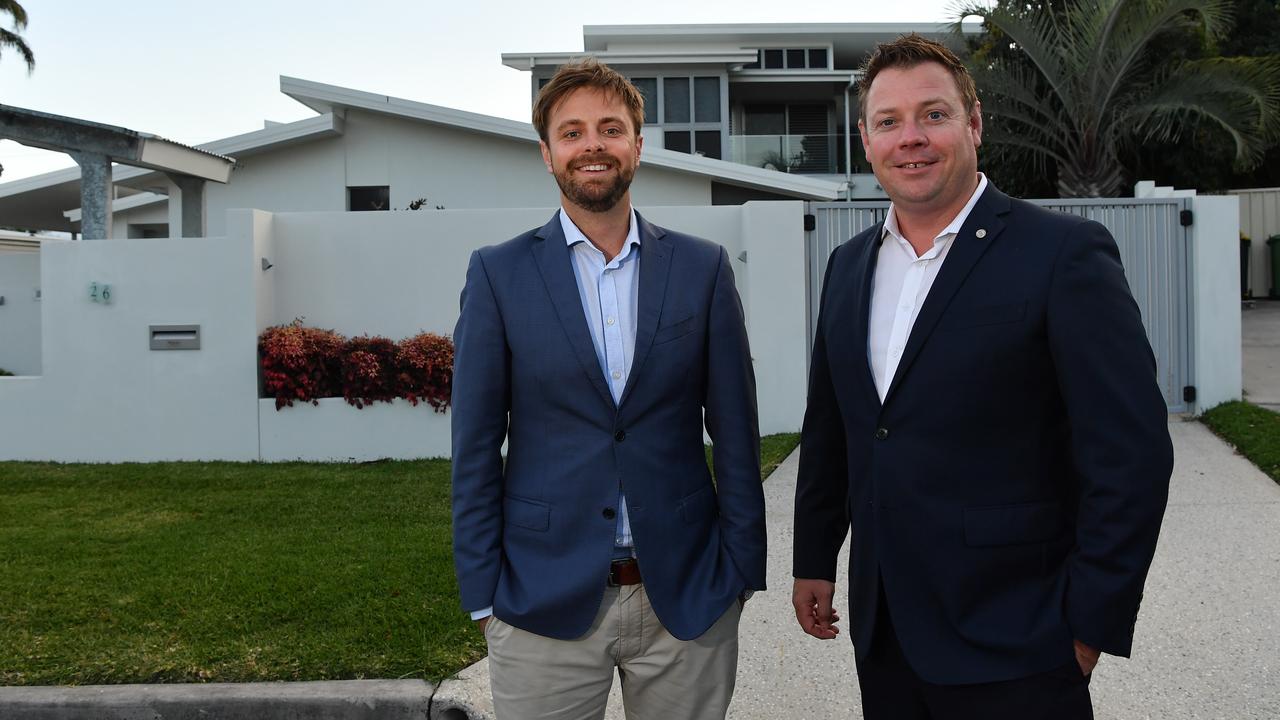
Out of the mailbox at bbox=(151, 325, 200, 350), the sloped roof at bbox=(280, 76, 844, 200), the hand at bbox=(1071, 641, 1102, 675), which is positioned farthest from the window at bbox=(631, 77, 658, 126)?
the hand at bbox=(1071, 641, 1102, 675)

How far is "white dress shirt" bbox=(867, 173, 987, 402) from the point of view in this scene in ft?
7.77

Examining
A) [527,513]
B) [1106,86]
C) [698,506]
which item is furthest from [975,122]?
[1106,86]

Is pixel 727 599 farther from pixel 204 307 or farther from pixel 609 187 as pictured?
pixel 204 307

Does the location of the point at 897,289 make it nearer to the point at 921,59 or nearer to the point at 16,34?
the point at 921,59

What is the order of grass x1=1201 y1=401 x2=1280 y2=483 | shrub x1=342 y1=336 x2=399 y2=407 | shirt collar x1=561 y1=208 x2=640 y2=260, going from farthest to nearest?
shrub x1=342 y1=336 x2=399 y2=407 → grass x1=1201 y1=401 x2=1280 y2=483 → shirt collar x1=561 y1=208 x2=640 y2=260

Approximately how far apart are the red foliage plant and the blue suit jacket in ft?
23.8

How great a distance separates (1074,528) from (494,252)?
60.5 inches

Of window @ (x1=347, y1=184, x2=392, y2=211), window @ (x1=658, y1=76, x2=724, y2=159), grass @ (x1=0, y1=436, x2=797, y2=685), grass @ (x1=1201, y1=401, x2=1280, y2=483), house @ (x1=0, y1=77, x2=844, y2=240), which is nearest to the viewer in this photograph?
grass @ (x1=0, y1=436, x2=797, y2=685)

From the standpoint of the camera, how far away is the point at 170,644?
15.2 ft

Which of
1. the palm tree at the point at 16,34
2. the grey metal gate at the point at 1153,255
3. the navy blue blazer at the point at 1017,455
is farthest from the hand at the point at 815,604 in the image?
the palm tree at the point at 16,34

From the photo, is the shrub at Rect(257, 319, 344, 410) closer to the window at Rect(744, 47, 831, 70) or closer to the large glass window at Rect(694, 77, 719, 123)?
the large glass window at Rect(694, 77, 719, 123)

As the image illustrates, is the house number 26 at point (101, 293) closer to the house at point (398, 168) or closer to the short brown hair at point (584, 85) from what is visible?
the house at point (398, 168)

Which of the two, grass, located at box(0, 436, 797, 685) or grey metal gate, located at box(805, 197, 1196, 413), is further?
grey metal gate, located at box(805, 197, 1196, 413)

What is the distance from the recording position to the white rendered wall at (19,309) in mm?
14625
